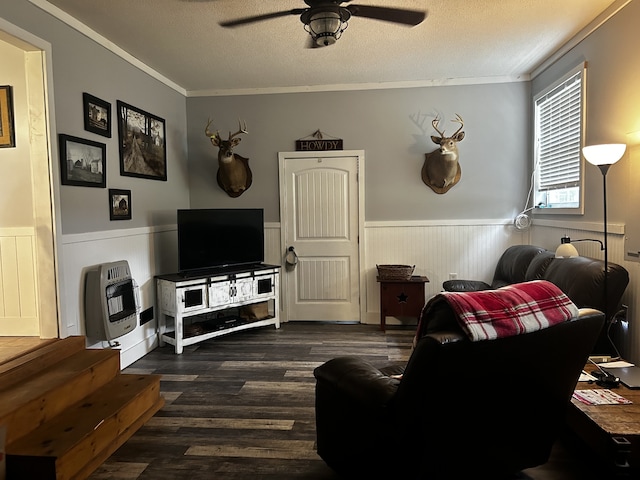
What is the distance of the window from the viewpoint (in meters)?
3.96

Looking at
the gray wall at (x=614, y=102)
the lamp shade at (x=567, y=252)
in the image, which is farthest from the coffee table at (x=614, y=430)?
the gray wall at (x=614, y=102)

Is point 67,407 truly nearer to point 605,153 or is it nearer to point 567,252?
point 567,252

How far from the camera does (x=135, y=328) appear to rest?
4.12m

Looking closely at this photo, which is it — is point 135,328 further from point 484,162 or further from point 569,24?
point 569,24

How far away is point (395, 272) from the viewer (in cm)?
507

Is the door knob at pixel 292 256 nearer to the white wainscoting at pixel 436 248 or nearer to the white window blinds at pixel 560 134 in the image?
the white wainscoting at pixel 436 248

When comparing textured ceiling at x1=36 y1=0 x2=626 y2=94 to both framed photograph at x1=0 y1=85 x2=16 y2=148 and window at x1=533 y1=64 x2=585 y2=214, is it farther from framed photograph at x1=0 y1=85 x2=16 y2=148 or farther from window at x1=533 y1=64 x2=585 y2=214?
framed photograph at x1=0 y1=85 x2=16 y2=148

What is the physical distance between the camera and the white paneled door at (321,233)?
5453 millimetres

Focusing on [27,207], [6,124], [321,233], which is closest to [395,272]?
[321,233]

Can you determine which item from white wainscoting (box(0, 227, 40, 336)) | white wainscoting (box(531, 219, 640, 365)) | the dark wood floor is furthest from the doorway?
white wainscoting (box(531, 219, 640, 365))

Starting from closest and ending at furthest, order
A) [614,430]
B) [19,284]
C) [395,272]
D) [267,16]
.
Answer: [614,430], [267,16], [19,284], [395,272]

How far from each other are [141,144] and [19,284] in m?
1.69

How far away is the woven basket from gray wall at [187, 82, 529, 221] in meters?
0.68

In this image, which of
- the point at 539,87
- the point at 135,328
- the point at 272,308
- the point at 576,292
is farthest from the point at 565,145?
the point at 135,328
